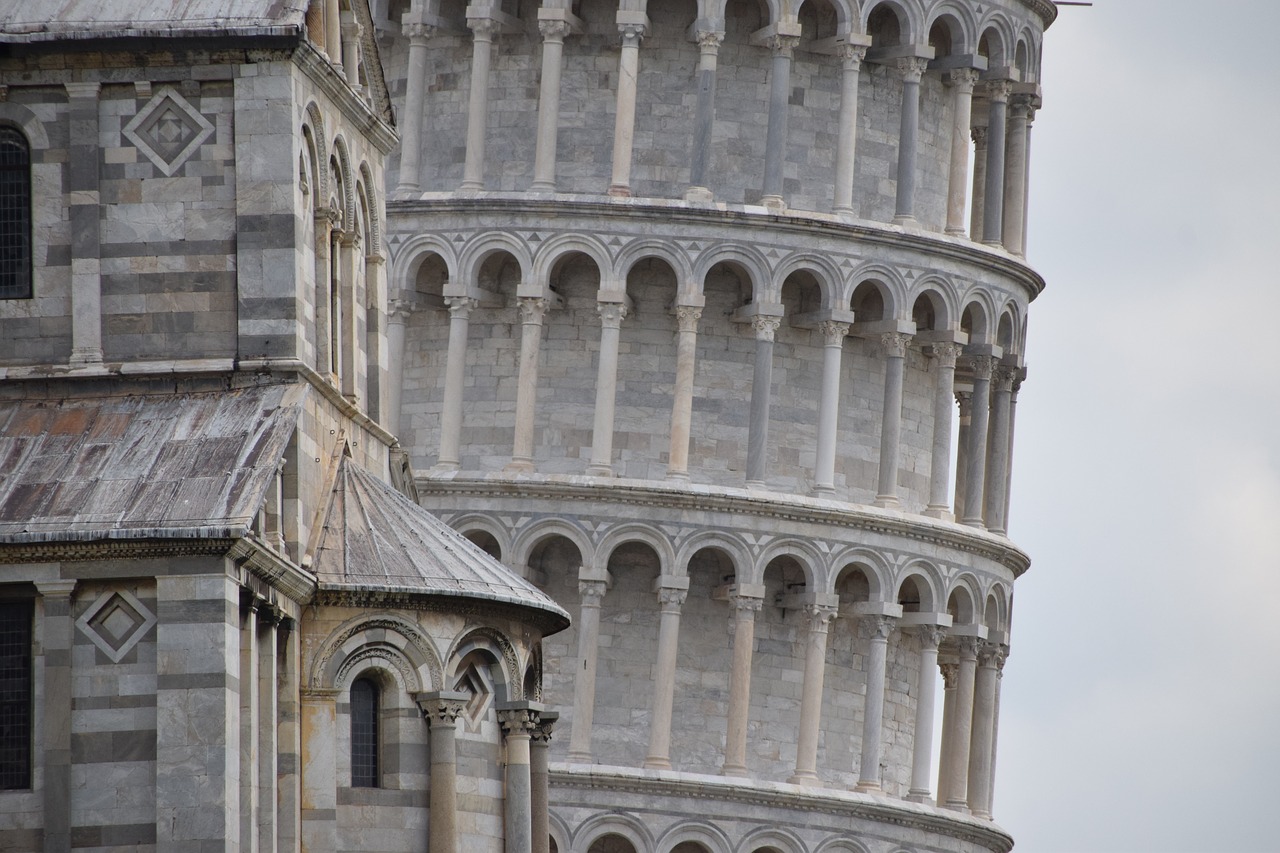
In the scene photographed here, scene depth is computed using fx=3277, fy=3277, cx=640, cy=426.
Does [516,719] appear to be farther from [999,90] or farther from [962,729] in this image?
[999,90]

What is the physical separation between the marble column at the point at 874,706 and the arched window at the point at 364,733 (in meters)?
24.1

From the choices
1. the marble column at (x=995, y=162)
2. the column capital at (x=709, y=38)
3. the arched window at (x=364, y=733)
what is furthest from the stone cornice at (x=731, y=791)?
the arched window at (x=364, y=733)

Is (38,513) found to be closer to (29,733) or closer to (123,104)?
(29,733)

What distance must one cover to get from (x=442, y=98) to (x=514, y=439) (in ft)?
21.4

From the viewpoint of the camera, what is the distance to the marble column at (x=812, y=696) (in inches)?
2219

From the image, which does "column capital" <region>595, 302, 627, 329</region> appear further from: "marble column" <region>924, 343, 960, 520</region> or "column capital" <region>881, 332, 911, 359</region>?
"marble column" <region>924, 343, 960, 520</region>

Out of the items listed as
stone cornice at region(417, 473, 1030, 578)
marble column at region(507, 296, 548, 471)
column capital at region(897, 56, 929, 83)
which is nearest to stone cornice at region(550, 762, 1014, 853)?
stone cornice at region(417, 473, 1030, 578)

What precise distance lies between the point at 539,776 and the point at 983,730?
83.5ft

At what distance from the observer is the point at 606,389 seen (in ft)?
186

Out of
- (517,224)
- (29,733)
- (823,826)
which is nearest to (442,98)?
(517,224)

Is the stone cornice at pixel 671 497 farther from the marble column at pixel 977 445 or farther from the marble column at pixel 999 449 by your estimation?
the marble column at pixel 999 449

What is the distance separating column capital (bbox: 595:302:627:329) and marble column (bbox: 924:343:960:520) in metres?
6.01

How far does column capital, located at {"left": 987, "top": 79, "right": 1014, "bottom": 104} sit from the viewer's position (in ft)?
198

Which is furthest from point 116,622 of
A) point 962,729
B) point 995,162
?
point 995,162
